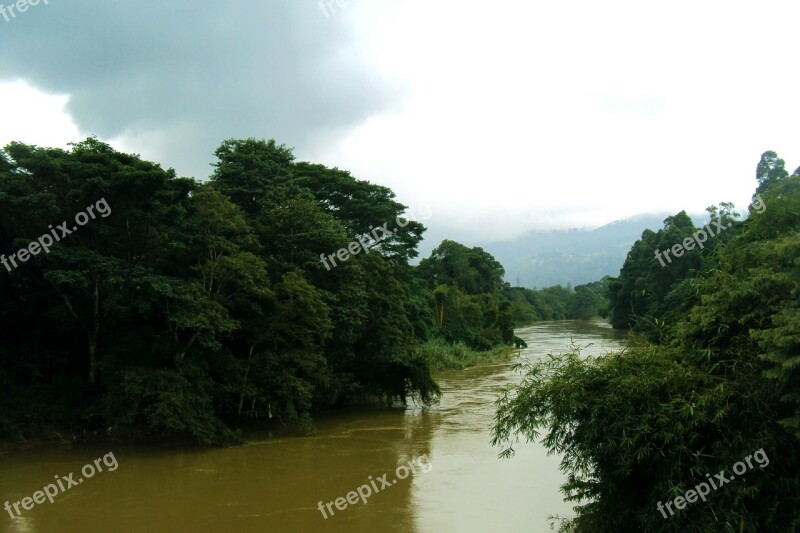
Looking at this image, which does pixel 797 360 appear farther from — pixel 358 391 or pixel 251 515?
pixel 358 391

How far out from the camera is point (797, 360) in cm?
500

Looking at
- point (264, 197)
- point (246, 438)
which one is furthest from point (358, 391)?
point (264, 197)

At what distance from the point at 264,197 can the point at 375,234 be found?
8.19 metres
